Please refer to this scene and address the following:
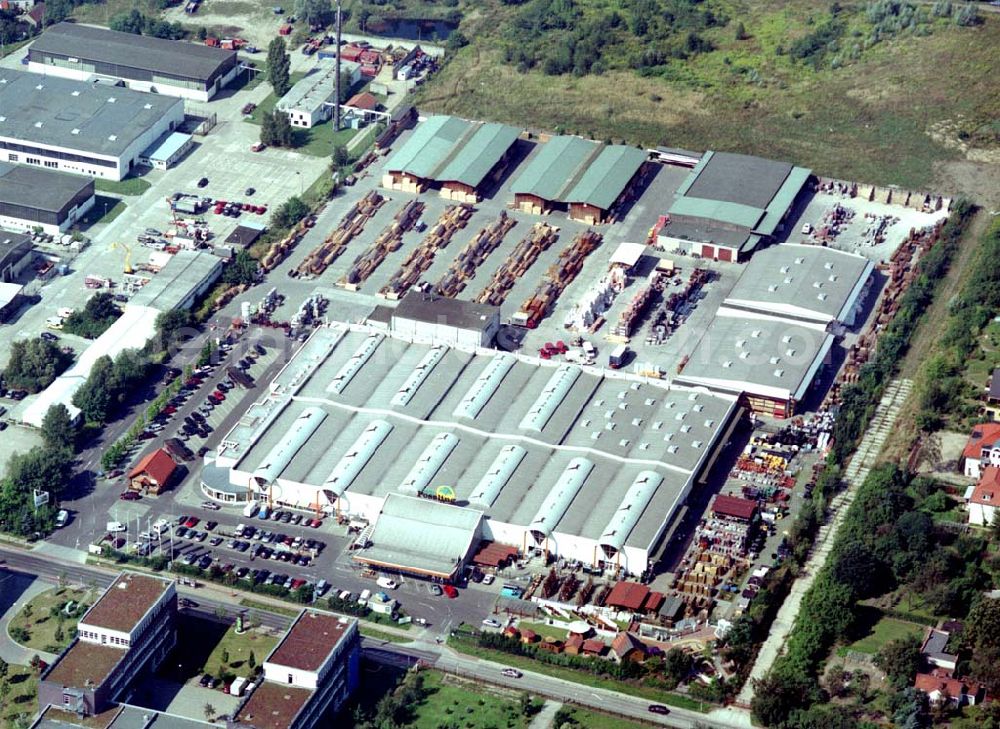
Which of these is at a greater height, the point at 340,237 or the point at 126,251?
the point at 340,237

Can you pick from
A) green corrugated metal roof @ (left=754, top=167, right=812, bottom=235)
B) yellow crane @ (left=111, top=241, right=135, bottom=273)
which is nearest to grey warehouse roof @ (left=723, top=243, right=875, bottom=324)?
green corrugated metal roof @ (left=754, top=167, right=812, bottom=235)

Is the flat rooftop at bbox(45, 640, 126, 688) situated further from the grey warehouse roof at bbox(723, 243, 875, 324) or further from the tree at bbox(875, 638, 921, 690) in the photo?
the grey warehouse roof at bbox(723, 243, 875, 324)

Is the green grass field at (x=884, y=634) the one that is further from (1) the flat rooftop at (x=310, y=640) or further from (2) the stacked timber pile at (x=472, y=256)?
(2) the stacked timber pile at (x=472, y=256)

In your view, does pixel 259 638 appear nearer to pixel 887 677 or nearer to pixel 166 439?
pixel 166 439

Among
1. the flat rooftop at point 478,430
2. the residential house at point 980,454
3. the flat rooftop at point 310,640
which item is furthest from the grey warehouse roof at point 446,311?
the flat rooftop at point 310,640

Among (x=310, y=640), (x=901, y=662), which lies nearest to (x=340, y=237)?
(x=310, y=640)

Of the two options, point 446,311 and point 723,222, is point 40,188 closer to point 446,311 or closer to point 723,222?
point 446,311

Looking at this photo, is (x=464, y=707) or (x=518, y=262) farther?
(x=518, y=262)

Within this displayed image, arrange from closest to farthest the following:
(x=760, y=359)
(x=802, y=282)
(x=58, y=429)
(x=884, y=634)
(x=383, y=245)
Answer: (x=884, y=634), (x=58, y=429), (x=760, y=359), (x=802, y=282), (x=383, y=245)

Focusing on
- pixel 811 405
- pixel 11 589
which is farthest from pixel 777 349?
pixel 11 589
